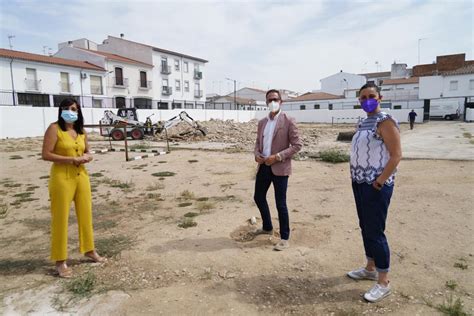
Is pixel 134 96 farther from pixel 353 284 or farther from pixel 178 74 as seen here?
pixel 353 284

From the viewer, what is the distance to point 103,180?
7.88 m

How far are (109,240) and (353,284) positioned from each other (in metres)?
2.98

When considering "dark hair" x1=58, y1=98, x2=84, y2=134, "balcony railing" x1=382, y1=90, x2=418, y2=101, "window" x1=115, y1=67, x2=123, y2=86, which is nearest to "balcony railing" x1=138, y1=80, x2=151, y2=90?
"window" x1=115, y1=67, x2=123, y2=86

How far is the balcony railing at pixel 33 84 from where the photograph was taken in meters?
30.2

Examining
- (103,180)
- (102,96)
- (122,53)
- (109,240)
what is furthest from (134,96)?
(109,240)

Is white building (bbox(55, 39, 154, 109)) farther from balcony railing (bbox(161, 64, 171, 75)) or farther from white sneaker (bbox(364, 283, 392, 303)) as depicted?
white sneaker (bbox(364, 283, 392, 303))

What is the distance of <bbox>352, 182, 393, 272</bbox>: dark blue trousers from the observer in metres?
2.67

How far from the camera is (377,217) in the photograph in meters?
2.70

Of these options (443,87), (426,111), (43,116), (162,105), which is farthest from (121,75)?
(443,87)

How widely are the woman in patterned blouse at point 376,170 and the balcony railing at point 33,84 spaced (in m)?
35.1

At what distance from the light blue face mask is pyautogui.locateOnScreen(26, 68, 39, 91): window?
109 feet

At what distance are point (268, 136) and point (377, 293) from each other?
1.98m

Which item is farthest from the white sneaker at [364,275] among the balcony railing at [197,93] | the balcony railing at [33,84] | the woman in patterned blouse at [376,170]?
the balcony railing at [197,93]

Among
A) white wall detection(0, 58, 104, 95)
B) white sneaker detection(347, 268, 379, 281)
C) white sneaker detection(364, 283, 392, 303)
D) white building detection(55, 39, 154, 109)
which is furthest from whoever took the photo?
white building detection(55, 39, 154, 109)
